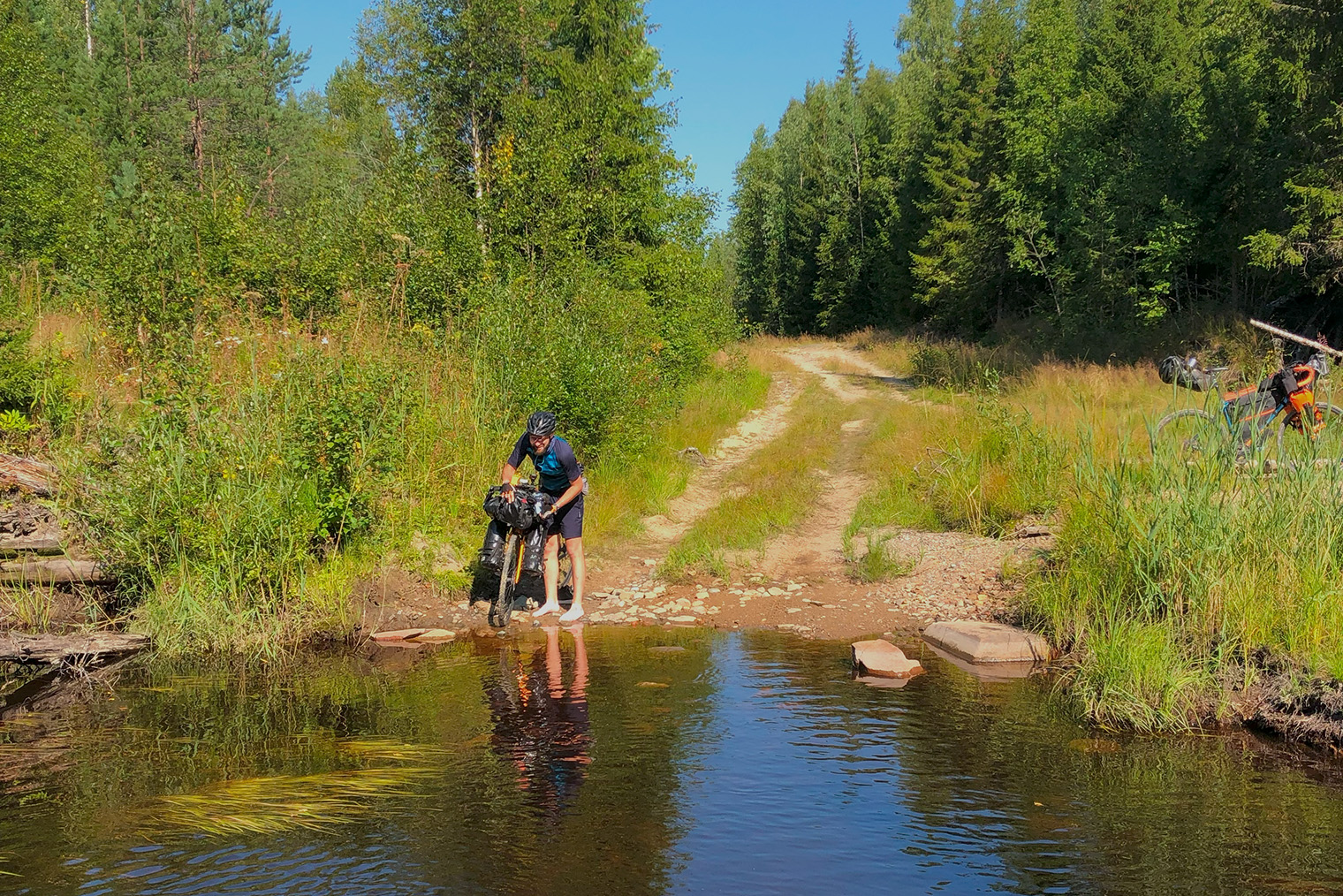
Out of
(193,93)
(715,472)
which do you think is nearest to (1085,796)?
(715,472)

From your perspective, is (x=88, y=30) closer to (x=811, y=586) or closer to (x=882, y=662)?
(x=811, y=586)

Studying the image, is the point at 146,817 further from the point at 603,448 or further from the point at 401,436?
the point at 603,448

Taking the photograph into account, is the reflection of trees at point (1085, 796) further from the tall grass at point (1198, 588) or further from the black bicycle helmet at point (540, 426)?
the black bicycle helmet at point (540, 426)

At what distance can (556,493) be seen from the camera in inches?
368

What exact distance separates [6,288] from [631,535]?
820cm

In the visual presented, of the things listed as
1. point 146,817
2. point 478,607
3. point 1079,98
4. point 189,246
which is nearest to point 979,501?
point 478,607

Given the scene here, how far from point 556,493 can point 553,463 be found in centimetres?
37

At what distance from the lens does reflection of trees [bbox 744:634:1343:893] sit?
4.50 meters

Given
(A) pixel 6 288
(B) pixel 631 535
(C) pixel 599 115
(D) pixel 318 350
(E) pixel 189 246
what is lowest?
(B) pixel 631 535

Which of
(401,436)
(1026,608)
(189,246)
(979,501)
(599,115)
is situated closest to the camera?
(1026,608)

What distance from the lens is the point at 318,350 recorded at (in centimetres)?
1004

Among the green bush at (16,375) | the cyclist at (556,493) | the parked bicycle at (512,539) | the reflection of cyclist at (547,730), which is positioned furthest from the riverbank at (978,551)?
the green bush at (16,375)

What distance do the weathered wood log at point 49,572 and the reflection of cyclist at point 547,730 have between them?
153 inches

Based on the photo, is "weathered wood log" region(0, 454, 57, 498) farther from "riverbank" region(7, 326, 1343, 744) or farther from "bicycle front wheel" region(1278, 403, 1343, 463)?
"bicycle front wheel" region(1278, 403, 1343, 463)
